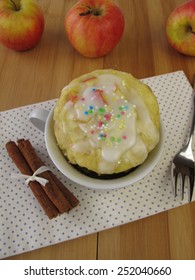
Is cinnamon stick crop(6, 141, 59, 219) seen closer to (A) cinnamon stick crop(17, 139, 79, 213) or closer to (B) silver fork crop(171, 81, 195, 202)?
(A) cinnamon stick crop(17, 139, 79, 213)

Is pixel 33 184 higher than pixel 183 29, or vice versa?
pixel 183 29

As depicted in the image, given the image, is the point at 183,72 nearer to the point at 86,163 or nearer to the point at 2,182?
the point at 86,163

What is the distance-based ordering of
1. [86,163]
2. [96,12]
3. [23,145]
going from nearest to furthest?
[86,163]
[23,145]
[96,12]

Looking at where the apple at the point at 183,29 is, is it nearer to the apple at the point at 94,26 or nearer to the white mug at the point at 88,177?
the apple at the point at 94,26

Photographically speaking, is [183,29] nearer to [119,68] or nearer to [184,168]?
[119,68]

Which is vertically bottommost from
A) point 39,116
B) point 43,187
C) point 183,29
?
point 43,187

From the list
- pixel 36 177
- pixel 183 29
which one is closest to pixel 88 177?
pixel 36 177

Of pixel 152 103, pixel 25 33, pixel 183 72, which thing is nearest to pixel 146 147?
pixel 152 103
